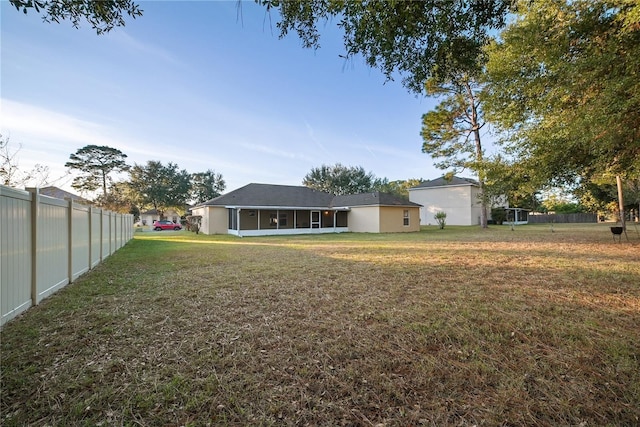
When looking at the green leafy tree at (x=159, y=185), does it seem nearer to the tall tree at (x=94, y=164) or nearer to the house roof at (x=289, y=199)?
the tall tree at (x=94, y=164)

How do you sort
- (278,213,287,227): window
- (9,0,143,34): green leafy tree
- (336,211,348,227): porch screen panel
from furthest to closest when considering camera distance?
(336,211,348,227): porch screen panel < (278,213,287,227): window < (9,0,143,34): green leafy tree

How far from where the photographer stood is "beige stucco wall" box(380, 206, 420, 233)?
21.9 metres

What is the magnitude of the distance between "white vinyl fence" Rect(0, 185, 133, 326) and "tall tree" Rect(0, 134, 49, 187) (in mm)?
5602

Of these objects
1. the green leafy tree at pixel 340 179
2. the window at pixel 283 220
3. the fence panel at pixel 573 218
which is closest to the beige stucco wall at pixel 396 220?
the window at pixel 283 220

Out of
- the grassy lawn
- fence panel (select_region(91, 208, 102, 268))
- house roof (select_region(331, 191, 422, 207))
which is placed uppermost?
house roof (select_region(331, 191, 422, 207))

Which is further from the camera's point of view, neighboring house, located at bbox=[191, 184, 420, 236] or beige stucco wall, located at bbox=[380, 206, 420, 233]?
beige stucco wall, located at bbox=[380, 206, 420, 233]

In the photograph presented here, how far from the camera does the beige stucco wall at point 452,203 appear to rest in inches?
1181

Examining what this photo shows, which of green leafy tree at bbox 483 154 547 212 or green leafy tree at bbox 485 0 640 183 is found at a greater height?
green leafy tree at bbox 485 0 640 183

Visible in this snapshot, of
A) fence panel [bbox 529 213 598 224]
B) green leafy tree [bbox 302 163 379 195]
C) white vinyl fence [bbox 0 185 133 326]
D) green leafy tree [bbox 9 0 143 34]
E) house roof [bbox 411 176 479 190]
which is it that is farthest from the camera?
green leafy tree [bbox 302 163 379 195]

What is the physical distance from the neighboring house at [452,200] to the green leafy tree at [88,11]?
29783mm

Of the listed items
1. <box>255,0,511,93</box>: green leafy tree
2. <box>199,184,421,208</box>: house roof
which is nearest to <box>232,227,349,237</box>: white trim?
<box>199,184,421,208</box>: house roof

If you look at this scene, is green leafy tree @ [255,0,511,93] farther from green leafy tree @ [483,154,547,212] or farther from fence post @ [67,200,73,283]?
green leafy tree @ [483,154,547,212]

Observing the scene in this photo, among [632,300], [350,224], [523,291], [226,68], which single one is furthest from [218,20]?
[350,224]

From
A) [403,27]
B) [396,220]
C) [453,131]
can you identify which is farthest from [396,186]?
[403,27]
